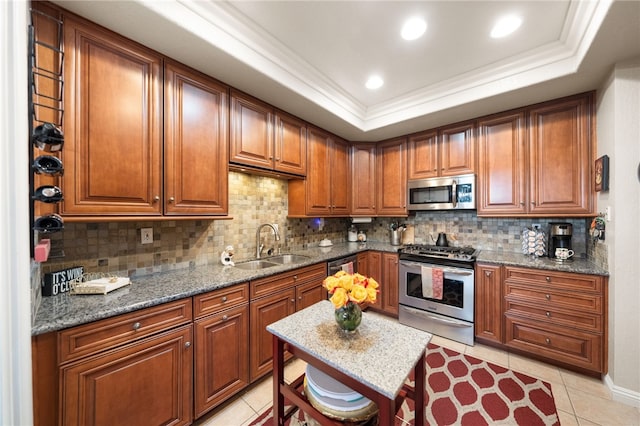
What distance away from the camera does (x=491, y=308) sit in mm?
2373

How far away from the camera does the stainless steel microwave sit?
2744mm

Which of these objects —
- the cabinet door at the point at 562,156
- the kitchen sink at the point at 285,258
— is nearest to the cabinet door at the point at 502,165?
the cabinet door at the point at 562,156

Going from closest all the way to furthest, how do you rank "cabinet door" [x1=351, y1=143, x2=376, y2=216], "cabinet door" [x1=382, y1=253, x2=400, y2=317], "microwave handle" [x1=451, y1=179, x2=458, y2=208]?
"microwave handle" [x1=451, y1=179, x2=458, y2=208] < "cabinet door" [x1=382, y1=253, x2=400, y2=317] < "cabinet door" [x1=351, y1=143, x2=376, y2=216]

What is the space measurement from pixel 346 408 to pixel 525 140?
2899 millimetres

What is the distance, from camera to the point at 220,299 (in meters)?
1.62

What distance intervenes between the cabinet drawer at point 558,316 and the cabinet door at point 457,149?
1.46 metres

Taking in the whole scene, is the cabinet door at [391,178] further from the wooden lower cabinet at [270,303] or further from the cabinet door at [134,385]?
the cabinet door at [134,385]

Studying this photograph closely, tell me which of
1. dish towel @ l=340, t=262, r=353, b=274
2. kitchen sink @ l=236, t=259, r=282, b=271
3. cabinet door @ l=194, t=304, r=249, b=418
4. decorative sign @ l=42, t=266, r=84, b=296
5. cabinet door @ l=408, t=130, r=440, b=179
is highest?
cabinet door @ l=408, t=130, r=440, b=179

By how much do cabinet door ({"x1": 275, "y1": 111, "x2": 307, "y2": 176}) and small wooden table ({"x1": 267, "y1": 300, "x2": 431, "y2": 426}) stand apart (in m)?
1.60

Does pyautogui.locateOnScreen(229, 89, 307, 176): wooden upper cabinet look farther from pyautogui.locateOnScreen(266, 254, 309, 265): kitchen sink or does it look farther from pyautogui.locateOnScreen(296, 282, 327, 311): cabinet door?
pyautogui.locateOnScreen(296, 282, 327, 311): cabinet door

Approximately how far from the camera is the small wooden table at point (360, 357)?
0.87 m

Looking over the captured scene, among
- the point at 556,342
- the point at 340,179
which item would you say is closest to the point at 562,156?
the point at 556,342

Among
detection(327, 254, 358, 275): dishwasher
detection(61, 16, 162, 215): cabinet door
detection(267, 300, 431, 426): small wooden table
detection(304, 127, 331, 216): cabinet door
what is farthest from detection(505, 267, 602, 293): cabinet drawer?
detection(61, 16, 162, 215): cabinet door

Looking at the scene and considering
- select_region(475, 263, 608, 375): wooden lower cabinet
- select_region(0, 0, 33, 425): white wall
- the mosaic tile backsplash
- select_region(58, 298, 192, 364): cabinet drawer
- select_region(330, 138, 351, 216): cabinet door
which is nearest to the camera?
select_region(0, 0, 33, 425): white wall
